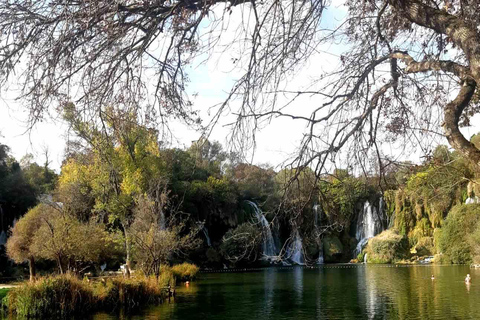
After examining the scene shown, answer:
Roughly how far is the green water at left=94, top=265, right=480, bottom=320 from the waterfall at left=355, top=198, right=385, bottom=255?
73.3 feet

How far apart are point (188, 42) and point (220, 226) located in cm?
4528

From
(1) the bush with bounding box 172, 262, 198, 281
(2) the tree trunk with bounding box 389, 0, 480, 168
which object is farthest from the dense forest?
(1) the bush with bounding box 172, 262, 198, 281

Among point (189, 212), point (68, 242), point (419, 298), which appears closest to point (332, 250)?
point (189, 212)

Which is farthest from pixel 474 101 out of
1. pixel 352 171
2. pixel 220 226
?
pixel 220 226

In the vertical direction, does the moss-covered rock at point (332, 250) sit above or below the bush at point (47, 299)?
above

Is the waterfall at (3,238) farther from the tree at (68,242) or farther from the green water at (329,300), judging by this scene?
the green water at (329,300)

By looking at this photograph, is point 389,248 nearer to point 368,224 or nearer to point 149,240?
point 368,224

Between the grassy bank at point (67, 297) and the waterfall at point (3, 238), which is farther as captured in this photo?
the waterfall at point (3, 238)

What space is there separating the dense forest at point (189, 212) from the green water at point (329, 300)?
2.39m

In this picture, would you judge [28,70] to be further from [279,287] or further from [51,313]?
[279,287]

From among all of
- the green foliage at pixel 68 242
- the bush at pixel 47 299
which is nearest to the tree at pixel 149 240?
the green foliage at pixel 68 242

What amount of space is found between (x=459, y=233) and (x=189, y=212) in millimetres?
22559

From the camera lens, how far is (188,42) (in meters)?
4.07

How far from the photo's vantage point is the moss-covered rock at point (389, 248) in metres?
44.4
